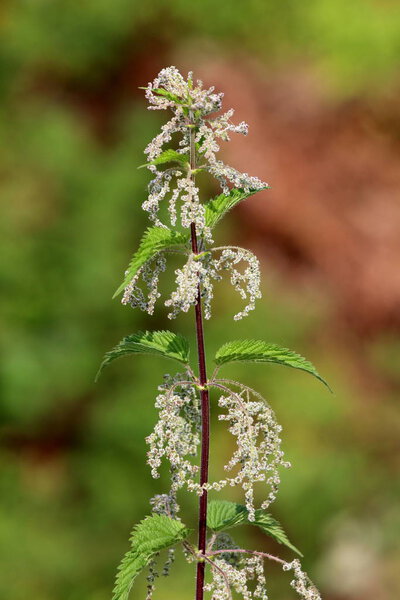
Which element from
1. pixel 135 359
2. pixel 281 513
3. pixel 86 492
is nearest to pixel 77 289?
pixel 135 359

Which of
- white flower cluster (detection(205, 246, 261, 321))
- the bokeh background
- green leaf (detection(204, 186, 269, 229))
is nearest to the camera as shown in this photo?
white flower cluster (detection(205, 246, 261, 321))

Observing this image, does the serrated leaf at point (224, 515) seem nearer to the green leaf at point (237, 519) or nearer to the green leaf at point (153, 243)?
the green leaf at point (237, 519)

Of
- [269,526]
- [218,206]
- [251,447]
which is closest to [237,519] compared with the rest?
[269,526]

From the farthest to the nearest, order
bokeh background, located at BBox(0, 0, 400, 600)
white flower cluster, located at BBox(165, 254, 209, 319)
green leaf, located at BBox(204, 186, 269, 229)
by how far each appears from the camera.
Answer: bokeh background, located at BBox(0, 0, 400, 600)
green leaf, located at BBox(204, 186, 269, 229)
white flower cluster, located at BBox(165, 254, 209, 319)

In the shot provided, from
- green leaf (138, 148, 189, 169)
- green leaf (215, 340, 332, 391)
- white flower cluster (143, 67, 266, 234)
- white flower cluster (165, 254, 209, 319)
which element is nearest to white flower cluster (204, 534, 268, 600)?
green leaf (215, 340, 332, 391)

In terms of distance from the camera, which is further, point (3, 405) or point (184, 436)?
point (3, 405)

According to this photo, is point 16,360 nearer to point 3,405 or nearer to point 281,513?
point 3,405

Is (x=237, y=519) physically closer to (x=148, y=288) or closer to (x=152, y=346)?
(x=152, y=346)

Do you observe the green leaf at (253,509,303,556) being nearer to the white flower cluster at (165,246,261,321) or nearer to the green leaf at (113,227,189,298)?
the white flower cluster at (165,246,261,321)
